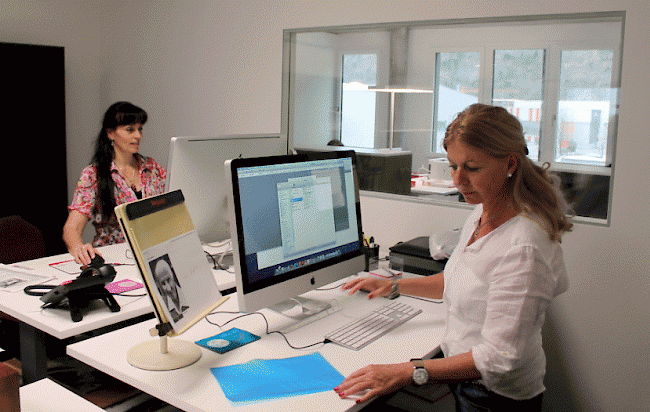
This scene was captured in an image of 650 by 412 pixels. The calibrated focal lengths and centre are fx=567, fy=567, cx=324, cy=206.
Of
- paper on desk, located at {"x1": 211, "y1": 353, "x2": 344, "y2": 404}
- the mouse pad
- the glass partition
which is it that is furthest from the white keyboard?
the glass partition

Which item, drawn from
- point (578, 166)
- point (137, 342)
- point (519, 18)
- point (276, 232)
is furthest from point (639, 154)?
point (137, 342)

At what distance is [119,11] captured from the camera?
4.61 meters

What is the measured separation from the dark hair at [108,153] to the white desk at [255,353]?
3.97 ft

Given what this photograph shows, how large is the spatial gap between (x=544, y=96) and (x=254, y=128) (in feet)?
6.05

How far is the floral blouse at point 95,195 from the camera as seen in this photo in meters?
2.85

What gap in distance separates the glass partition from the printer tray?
462mm

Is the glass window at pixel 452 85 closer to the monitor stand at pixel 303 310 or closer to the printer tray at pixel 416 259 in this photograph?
the printer tray at pixel 416 259

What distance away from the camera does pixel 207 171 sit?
2.34 m

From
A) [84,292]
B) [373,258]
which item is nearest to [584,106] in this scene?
[373,258]

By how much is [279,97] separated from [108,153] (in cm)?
113

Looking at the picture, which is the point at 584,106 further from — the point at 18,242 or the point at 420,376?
the point at 18,242

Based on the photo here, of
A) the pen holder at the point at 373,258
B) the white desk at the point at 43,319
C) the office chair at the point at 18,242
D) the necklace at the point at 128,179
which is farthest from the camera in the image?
the necklace at the point at 128,179

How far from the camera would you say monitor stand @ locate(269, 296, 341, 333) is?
1.85 meters

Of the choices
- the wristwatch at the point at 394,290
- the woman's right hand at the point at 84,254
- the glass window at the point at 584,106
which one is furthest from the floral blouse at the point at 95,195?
the glass window at the point at 584,106
